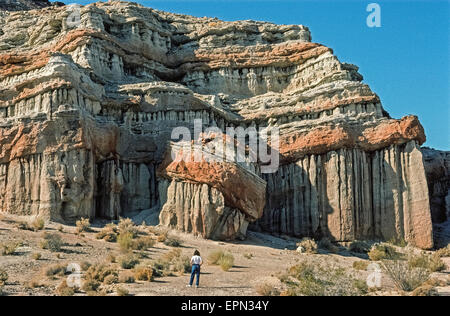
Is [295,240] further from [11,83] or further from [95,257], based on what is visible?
[11,83]

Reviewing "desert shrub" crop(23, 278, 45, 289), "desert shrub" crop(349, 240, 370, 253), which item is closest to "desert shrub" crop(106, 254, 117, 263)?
"desert shrub" crop(23, 278, 45, 289)

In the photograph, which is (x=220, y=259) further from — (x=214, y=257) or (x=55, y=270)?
(x=55, y=270)

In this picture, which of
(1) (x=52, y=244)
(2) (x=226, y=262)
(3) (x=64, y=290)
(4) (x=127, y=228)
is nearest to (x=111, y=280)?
(3) (x=64, y=290)

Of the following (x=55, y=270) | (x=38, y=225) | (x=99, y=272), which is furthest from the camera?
(x=38, y=225)

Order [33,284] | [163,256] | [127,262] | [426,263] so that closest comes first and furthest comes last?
[33,284] → [127,262] → [163,256] → [426,263]

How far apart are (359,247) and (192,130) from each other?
1313cm

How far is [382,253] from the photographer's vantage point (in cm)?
2955

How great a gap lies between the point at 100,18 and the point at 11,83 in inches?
468

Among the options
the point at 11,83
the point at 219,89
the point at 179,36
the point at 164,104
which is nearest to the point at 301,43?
the point at 219,89

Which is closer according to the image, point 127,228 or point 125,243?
point 125,243

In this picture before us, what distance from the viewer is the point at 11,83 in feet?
115

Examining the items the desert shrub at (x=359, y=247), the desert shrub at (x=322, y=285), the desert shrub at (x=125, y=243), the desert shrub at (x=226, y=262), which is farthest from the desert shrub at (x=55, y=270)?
the desert shrub at (x=359, y=247)
